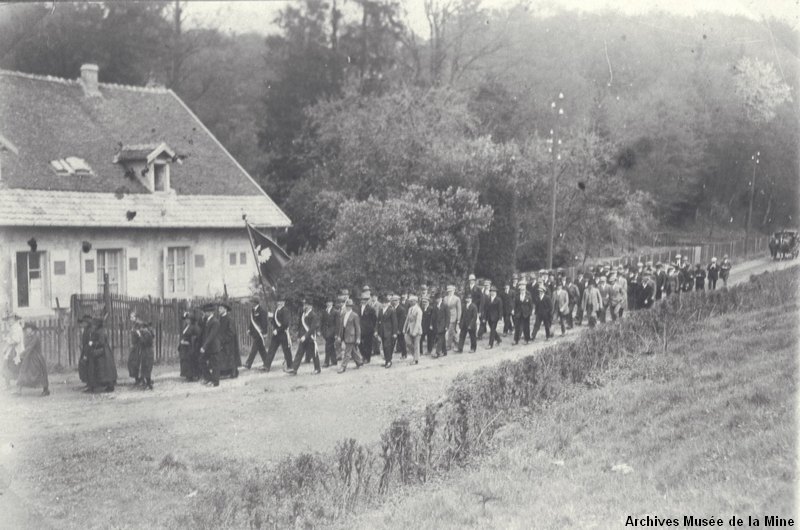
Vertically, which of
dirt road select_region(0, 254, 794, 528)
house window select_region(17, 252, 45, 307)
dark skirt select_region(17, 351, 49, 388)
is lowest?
dirt road select_region(0, 254, 794, 528)

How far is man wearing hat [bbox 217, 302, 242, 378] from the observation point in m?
15.5

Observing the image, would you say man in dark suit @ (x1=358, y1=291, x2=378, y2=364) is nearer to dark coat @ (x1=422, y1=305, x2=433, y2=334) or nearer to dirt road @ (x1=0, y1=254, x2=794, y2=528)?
dark coat @ (x1=422, y1=305, x2=433, y2=334)

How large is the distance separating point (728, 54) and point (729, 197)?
823cm

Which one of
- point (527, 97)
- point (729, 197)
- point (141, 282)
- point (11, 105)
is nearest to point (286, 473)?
point (141, 282)

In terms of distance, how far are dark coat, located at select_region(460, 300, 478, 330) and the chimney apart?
1495cm

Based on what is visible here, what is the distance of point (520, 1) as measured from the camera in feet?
120

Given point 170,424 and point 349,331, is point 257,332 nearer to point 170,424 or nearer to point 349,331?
point 349,331

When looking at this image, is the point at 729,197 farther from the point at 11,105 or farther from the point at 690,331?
the point at 11,105

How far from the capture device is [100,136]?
24.3 metres

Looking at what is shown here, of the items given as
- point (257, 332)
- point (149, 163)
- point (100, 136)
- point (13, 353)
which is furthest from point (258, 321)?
point (100, 136)

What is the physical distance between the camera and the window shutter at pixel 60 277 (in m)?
21.0

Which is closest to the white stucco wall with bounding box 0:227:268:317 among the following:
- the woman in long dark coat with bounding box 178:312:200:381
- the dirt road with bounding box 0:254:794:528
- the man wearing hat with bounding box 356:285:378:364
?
the woman in long dark coat with bounding box 178:312:200:381

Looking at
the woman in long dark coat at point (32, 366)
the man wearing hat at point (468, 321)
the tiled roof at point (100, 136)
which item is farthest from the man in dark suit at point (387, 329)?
the tiled roof at point (100, 136)

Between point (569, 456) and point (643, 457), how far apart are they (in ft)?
2.99
